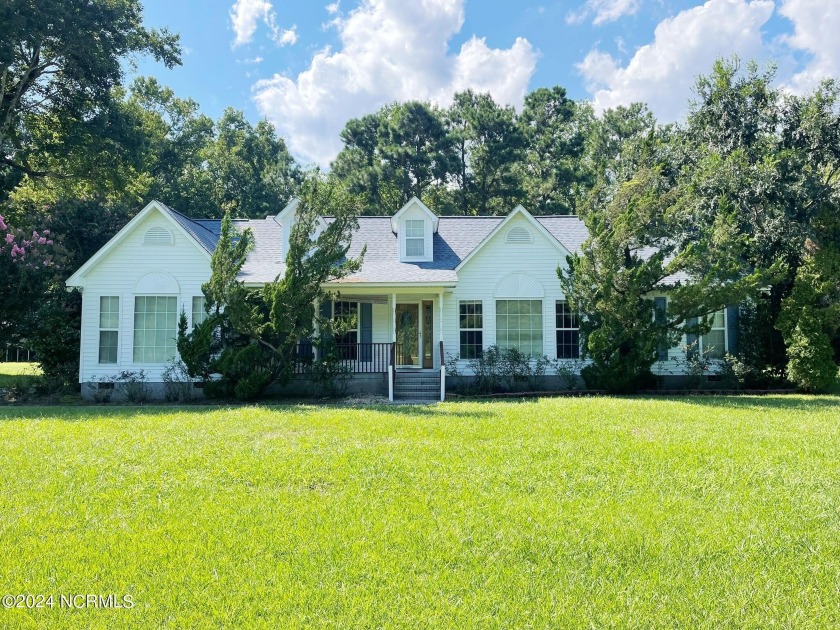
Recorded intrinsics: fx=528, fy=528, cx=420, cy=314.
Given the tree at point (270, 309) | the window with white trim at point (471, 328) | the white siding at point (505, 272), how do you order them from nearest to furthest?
the tree at point (270, 309)
the white siding at point (505, 272)
the window with white trim at point (471, 328)

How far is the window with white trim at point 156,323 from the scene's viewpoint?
15602 millimetres

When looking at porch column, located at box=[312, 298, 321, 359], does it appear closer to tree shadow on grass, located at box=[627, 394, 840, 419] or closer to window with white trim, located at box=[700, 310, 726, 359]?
tree shadow on grass, located at box=[627, 394, 840, 419]

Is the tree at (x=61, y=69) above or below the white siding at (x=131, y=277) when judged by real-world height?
above

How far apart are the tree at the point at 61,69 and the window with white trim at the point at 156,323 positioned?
35.7 feet

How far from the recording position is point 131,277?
15516 millimetres

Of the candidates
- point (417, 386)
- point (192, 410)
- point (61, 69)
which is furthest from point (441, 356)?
point (61, 69)

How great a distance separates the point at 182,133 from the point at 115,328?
86.1 feet

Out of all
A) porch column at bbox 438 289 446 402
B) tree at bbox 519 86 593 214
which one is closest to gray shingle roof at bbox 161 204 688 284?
porch column at bbox 438 289 446 402

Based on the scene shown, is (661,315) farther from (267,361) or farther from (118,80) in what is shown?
(118,80)

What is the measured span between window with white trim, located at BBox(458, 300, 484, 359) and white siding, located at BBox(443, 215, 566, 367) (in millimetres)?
148

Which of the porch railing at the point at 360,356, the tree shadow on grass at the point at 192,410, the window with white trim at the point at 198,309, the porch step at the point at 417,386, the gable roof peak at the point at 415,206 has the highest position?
the gable roof peak at the point at 415,206

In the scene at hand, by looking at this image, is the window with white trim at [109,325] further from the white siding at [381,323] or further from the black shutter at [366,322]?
the white siding at [381,323]

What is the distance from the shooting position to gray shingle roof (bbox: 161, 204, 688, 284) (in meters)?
15.8

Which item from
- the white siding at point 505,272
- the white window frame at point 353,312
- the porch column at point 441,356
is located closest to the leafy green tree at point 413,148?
the white window frame at point 353,312
